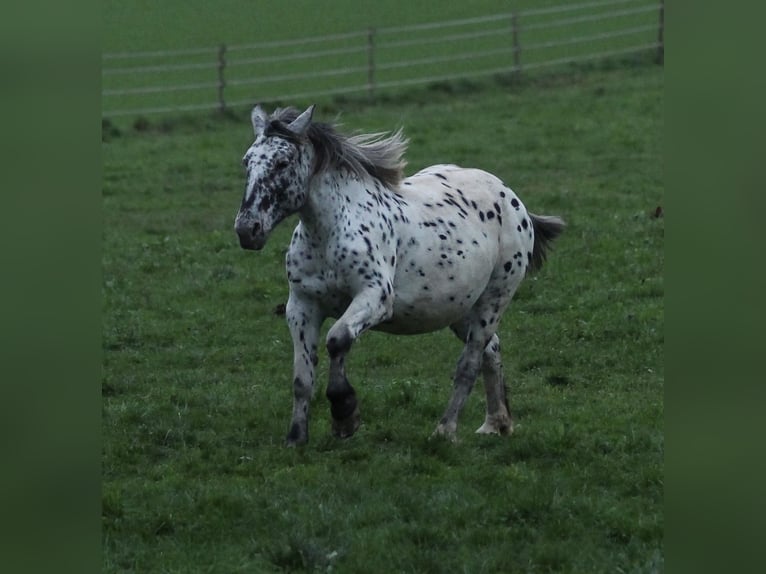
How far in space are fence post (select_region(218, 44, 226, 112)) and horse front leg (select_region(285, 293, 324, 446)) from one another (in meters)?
16.1

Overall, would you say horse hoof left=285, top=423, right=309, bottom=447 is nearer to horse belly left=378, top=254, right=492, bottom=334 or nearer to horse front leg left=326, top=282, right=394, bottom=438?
horse front leg left=326, top=282, right=394, bottom=438

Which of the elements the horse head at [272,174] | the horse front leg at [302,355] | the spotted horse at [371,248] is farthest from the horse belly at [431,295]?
the horse head at [272,174]

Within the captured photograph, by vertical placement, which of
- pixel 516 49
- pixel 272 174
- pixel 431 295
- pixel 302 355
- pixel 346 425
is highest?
pixel 516 49

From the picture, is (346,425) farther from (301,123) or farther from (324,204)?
(301,123)

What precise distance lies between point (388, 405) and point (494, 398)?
3.34ft

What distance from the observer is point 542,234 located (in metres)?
8.48

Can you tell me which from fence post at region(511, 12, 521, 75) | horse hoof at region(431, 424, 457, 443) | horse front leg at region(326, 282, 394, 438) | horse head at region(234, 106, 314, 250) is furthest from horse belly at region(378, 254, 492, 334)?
fence post at region(511, 12, 521, 75)

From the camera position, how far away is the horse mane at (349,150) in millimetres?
7043

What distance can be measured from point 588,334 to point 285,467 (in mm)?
4707

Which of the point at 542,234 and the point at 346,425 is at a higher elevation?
the point at 542,234

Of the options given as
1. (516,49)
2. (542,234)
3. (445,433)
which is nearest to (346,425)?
(445,433)
